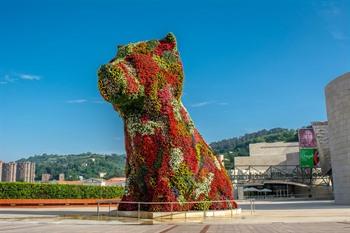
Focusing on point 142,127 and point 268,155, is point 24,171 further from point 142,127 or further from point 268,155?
point 142,127

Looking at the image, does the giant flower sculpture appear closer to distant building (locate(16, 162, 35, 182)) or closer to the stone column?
the stone column

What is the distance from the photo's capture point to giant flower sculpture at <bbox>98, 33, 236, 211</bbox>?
18656mm

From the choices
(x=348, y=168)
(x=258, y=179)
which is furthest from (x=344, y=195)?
(x=258, y=179)

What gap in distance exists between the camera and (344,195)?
34.8 meters

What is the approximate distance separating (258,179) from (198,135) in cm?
6849

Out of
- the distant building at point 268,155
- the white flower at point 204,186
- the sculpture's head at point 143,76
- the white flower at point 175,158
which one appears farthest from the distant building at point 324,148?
the white flower at point 175,158

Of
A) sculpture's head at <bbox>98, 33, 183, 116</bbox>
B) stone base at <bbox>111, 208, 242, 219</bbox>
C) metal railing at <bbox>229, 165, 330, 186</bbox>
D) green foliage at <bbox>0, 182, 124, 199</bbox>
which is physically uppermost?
sculpture's head at <bbox>98, 33, 183, 116</bbox>

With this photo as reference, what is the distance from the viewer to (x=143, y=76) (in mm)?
19188

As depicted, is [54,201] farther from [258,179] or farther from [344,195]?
[258,179]

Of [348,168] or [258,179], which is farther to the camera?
[258,179]

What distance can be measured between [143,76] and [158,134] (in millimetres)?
2757

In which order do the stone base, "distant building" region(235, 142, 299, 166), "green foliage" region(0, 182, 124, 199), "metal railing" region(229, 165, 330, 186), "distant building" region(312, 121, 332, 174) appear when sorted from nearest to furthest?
the stone base
"green foliage" region(0, 182, 124, 199)
"distant building" region(312, 121, 332, 174)
"metal railing" region(229, 165, 330, 186)
"distant building" region(235, 142, 299, 166)

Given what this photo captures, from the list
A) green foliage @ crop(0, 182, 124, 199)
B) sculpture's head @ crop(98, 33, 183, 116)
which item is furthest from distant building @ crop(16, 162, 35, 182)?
sculpture's head @ crop(98, 33, 183, 116)

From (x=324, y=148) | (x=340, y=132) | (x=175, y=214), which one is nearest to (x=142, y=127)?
(x=175, y=214)
